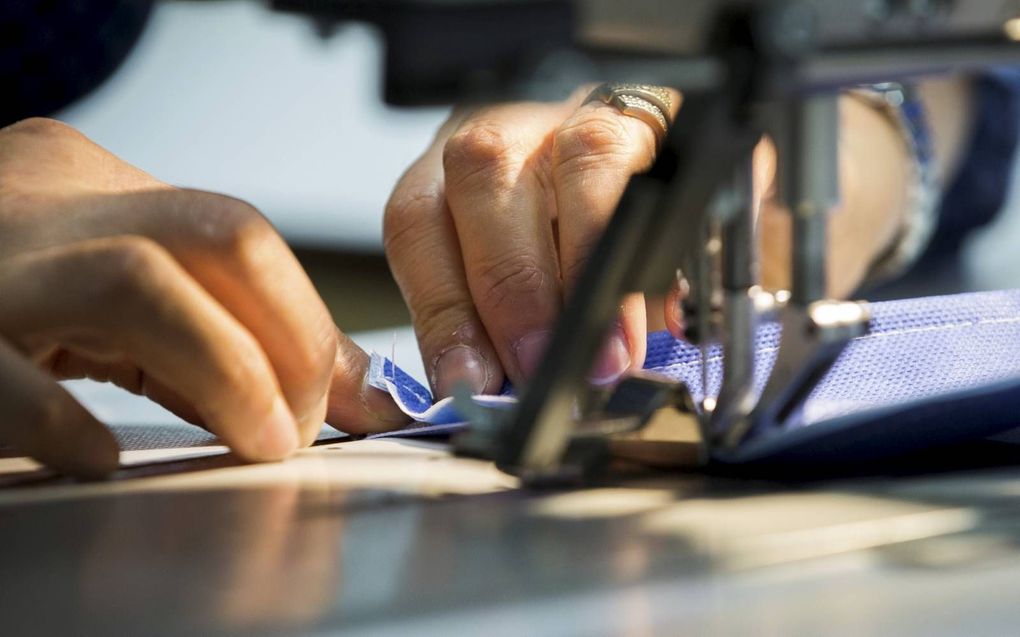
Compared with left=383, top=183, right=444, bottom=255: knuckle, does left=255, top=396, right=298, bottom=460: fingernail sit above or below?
below

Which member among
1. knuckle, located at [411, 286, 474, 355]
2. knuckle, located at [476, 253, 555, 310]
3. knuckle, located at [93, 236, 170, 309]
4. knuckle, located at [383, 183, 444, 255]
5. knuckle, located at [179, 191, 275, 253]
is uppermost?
knuckle, located at [179, 191, 275, 253]

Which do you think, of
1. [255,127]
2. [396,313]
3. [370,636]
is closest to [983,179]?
[396,313]

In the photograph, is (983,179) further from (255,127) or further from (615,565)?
(615,565)

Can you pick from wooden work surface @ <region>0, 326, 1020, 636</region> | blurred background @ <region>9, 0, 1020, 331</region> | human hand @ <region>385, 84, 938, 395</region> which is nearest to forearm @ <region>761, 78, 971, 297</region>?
blurred background @ <region>9, 0, 1020, 331</region>

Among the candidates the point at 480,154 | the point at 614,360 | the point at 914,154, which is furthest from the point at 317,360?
the point at 914,154

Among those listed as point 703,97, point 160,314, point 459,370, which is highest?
point 703,97

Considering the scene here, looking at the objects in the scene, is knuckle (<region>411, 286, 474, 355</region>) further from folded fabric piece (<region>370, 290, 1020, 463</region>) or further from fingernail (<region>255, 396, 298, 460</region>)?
fingernail (<region>255, 396, 298, 460</region>)

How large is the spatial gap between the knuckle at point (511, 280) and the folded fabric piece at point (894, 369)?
85 millimetres

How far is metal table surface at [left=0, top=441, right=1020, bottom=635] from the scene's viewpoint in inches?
12.6

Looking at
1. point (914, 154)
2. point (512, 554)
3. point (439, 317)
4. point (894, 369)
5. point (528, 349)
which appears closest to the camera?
point (512, 554)

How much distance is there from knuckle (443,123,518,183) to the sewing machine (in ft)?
1.29

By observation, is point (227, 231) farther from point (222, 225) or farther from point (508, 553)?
point (508, 553)

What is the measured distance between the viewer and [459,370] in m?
0.75

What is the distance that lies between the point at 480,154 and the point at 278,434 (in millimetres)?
364
